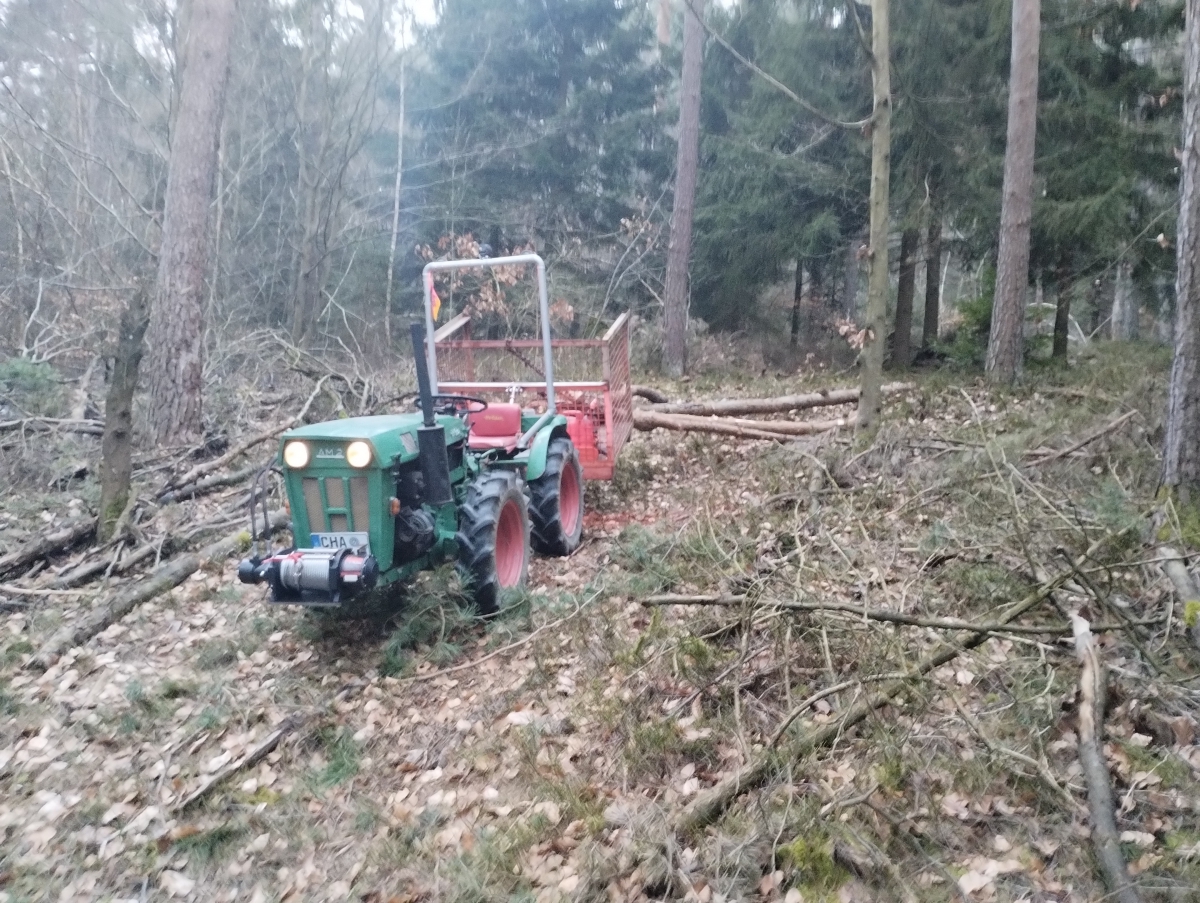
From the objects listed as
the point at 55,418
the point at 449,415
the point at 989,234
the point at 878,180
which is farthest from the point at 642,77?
the point at 449,415

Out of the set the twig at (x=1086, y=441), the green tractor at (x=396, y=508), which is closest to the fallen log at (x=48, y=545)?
the green tractor at (x=396, y=508)

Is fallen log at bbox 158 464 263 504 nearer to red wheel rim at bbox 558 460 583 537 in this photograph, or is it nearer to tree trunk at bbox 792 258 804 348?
red wheel rim at bbox 558 460 583 537

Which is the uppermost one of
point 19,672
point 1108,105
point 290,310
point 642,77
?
point 642,77

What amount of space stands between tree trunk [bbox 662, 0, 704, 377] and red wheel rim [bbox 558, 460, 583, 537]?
416 inches

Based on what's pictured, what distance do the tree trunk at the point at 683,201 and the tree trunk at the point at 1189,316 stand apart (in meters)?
12.5

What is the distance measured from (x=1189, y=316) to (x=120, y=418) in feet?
25.1

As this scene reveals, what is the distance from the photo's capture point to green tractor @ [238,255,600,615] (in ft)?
14.8

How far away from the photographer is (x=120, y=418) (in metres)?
6.89

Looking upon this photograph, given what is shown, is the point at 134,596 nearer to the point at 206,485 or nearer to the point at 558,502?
the point at 206,485

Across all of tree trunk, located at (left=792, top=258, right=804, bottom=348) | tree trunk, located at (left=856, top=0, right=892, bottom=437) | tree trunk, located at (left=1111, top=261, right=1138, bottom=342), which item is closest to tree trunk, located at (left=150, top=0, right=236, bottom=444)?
tree trunk, located at (left=856, top=0, right=892, bottom=437)

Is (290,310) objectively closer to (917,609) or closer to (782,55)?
(782,55)

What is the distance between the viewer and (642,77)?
71.5 feet

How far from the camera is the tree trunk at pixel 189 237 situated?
383 inches

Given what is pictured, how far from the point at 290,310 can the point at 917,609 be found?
17965mm
